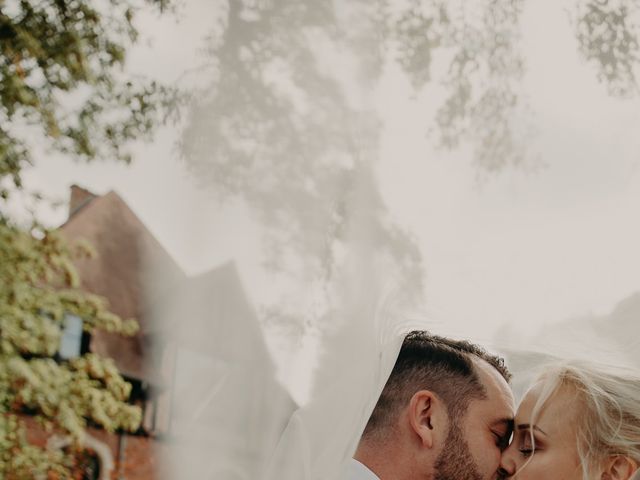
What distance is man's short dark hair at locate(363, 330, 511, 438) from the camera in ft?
5.97

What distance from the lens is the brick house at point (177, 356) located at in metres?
3.21

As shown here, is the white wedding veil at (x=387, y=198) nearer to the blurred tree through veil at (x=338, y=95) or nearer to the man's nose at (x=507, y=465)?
the blurred tree through veil at (x=338, y=95)

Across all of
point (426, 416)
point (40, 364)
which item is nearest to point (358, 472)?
point (426, 416)

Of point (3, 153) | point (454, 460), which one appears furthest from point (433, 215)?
point (3, 153)

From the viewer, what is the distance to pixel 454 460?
177 cm

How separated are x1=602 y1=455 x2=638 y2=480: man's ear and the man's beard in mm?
304

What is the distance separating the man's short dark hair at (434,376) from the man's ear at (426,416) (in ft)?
0.09

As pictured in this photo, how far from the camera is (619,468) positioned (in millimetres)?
1677

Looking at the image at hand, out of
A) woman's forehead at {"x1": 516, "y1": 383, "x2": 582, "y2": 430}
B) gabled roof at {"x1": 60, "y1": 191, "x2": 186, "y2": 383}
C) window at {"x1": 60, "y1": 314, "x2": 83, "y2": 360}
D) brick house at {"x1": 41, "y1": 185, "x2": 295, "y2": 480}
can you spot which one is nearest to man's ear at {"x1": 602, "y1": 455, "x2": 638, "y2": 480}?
woman's forehead at {"x1": 516, "y1": 383, "x2": 582, "y2": 430}

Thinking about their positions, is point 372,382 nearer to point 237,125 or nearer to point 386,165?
point 386,165

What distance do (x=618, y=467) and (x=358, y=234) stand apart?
62.1 inches

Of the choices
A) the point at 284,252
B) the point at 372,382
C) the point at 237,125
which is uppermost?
the point at 237,125

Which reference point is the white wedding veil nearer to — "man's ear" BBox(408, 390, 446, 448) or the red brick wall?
"man's ear" BBox(408, 390, 446, 448)

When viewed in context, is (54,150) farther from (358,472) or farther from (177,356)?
(358,472)
